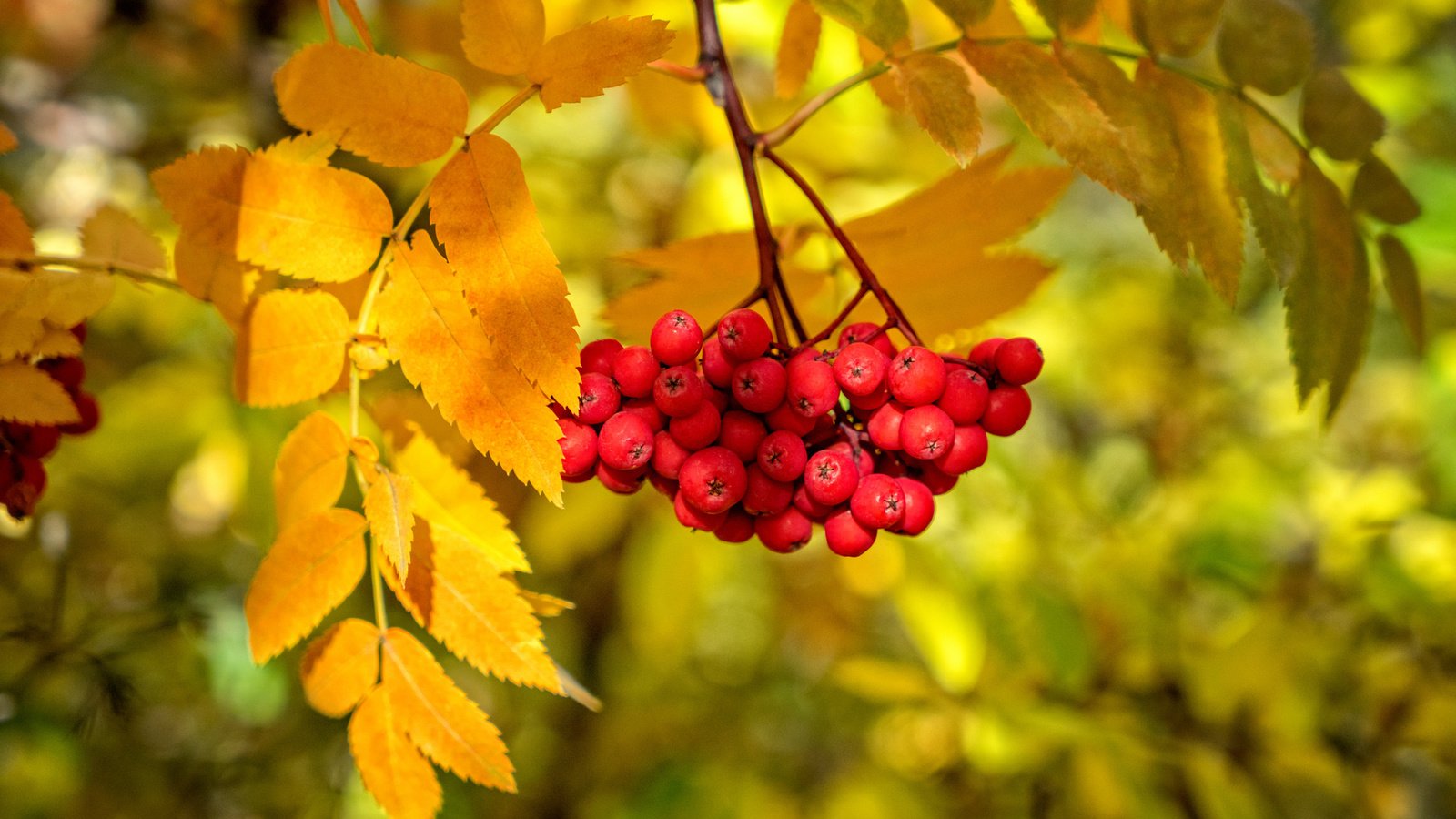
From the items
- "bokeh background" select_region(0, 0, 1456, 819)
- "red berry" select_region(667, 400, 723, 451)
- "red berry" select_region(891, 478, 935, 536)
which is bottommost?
"bokeh background" select_region(0, 0, 1456, 819)

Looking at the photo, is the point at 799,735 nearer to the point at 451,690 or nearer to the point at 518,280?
the point at 451,690

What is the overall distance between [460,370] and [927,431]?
399mm

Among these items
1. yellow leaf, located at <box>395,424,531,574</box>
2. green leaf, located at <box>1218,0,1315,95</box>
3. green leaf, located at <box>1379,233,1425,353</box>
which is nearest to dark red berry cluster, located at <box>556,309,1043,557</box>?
yellow leaf, located at <box>395,424,531,574</box>

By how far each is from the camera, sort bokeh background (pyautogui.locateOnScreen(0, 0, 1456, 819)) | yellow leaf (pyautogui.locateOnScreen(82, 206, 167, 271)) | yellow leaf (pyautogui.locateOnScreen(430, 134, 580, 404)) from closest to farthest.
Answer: yellow leaf (pyautogui.locateOnScreen(430, 134, 580, 404))
yellow leaf (pyautogui.locateOnScreen(82, 206, 167, 271))
bokeh background (pyautogui.locateOnScreen(0, 0, 1456, 819))

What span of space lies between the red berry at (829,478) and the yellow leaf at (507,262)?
0.75 feet

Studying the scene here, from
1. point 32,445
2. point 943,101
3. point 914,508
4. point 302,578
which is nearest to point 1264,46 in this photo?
point 943,101

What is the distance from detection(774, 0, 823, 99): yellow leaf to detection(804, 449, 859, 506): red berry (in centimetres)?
50

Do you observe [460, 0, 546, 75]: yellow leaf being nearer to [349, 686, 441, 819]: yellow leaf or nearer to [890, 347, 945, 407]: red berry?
[890, 347, 945, 407]: red berry

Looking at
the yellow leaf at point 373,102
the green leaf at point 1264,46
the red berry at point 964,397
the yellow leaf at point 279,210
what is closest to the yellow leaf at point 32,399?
the yellow leaf at point 279,210

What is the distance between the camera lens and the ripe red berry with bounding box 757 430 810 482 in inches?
32.7

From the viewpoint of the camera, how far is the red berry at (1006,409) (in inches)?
33.6

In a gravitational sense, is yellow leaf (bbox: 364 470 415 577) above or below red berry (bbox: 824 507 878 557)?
below

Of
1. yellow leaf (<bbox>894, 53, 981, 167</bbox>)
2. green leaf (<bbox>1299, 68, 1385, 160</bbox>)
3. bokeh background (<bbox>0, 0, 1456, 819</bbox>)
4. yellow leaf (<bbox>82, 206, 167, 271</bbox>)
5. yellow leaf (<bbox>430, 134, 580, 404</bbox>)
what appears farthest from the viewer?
bokeh background (<bbox>0, 0, 1456, 819</bbox>)

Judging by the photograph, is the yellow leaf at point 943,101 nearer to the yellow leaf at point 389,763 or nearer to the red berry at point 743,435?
the red berry at point 743,435
